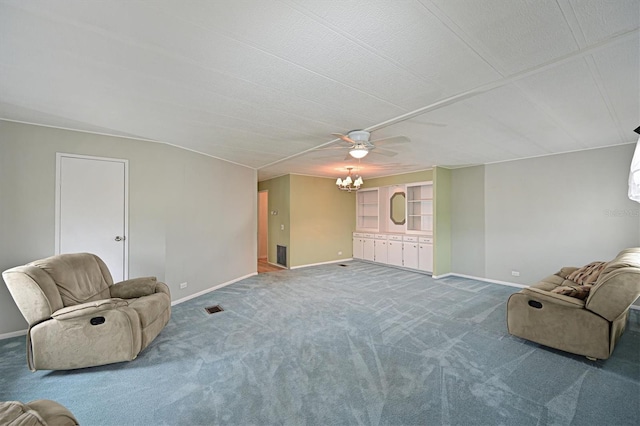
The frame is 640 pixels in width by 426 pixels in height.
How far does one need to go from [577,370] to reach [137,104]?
4986mm

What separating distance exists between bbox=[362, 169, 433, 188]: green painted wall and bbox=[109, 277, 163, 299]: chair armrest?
6.04 metres

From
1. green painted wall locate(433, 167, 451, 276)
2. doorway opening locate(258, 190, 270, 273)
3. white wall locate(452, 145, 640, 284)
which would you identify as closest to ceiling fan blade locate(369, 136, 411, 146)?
green painted wall locate(433, 167, 451, 276)

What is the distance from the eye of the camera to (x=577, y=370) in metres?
2.41

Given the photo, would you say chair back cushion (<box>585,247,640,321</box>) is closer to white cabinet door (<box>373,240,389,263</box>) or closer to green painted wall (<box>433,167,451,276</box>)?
green painted wall (<box>433,167,451,276</box>)

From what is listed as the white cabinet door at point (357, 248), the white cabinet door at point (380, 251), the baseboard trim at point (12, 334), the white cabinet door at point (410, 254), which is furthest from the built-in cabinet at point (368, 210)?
the baseboard trim at point (12, 334)

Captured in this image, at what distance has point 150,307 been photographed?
271 cm

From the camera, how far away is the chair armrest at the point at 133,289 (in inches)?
121

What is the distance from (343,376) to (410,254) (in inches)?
188

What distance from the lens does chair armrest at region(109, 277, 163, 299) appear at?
307 cm

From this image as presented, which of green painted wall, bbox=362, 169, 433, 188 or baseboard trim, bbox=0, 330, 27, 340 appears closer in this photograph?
baseboard trim, bbox=0, 330, 27, 340

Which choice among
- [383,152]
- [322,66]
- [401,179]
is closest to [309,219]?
[401,179]

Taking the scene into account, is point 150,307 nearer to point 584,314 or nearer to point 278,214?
point 584,314

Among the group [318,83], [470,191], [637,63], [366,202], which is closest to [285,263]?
[366,202]

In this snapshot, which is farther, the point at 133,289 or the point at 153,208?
the point at 153,208
